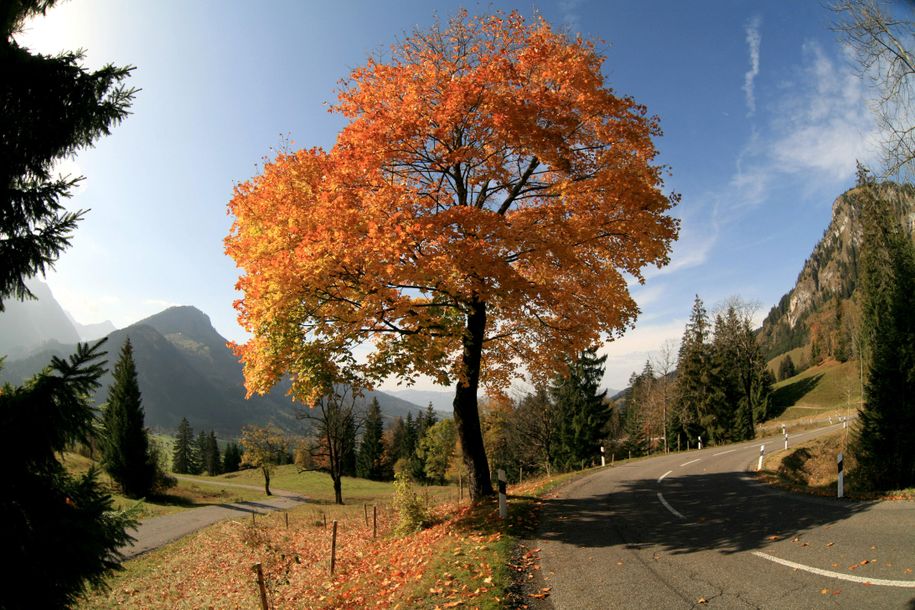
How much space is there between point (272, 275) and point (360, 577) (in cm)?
703

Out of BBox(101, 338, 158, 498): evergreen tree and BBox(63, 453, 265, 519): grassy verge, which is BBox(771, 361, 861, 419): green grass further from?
BBox(101, 338, 158, 498): evergreen tree

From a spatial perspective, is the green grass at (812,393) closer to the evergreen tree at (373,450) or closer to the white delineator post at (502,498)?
the evergreen tree at (373,450)

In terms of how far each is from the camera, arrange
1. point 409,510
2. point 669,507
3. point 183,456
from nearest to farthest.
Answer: point 669,507
point 409,510
point 183,456

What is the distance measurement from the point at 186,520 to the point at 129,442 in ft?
46.5

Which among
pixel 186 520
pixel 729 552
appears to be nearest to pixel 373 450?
pixel 186 520

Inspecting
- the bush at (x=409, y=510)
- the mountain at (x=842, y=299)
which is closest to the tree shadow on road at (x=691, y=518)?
the bush at (x=409, y=510)

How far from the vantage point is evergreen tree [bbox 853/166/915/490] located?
20578mm

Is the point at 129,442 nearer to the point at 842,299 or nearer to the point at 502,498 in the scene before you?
the point at 502,498

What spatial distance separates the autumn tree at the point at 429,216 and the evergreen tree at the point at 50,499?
5.83 meters

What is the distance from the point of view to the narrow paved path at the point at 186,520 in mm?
22375

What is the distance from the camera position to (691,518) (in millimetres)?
9836

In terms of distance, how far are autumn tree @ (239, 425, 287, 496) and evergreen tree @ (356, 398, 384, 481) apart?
27438 mm

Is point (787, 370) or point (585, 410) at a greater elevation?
point (787, 370)

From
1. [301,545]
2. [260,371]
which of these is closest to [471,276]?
[260,371]
